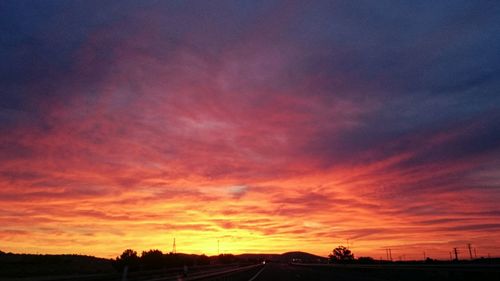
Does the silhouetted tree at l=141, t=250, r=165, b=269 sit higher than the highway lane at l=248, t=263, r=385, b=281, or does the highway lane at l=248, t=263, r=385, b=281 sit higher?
the silhouetted tree at l=141, t=250, r=165, b=269

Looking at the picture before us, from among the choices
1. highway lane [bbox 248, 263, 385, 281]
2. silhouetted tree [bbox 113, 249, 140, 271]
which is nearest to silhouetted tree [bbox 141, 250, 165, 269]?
silhouetted tree [bbox 113, 249, 140, 271]

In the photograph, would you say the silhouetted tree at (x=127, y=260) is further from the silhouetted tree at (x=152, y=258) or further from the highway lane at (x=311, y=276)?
the highway lane at (x=311, y=276)

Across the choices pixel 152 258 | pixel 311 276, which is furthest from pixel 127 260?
pixel 311 276

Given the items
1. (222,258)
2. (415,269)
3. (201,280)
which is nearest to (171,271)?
(201,280)

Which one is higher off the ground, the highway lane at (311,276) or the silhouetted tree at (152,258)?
the silhouetted tree at (152,258)

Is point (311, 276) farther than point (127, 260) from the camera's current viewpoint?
No

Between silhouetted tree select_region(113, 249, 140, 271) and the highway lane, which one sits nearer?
the highway lane

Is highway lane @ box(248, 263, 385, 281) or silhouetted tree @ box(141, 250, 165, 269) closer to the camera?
highway lane @ box(248, 263, 385, 281)

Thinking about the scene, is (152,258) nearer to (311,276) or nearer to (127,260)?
(127,260)

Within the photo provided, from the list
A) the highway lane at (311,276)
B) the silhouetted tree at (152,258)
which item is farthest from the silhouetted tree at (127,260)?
the highway lane at (311,276)

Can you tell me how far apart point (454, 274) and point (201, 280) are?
25.2m

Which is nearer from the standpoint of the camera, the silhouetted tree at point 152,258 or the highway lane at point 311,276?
the highway lane at point 311,276

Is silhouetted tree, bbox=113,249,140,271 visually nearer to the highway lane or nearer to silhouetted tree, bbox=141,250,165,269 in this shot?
silhouetted tree, bbox=141,250,165,269

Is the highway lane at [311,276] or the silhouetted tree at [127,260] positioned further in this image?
the silhouetted tree at [127,260]
